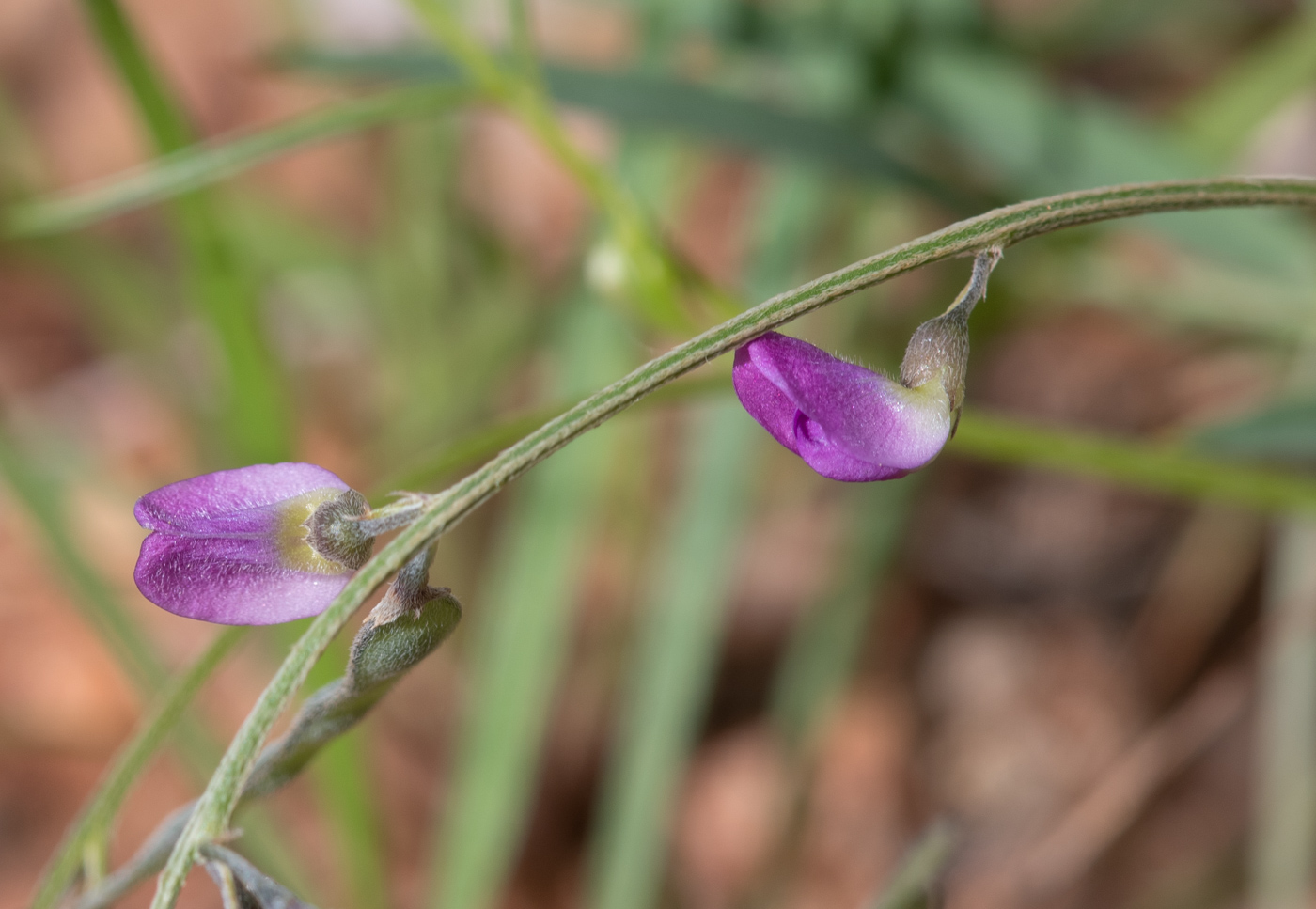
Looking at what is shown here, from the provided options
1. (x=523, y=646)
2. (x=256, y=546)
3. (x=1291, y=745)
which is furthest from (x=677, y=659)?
(x=256, y=546)

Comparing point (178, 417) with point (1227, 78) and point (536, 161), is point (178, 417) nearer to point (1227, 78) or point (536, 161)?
point (536, 161)

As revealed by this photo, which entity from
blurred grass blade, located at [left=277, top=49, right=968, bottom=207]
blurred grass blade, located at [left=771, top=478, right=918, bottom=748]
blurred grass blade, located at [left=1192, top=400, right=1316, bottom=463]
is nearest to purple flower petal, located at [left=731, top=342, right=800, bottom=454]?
blurred grass blade, located at [left=1192, top=400, right=1316, bottom=463]

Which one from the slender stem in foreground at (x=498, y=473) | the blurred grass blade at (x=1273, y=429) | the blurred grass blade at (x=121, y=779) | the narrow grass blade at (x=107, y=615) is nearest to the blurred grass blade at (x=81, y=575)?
the narrow grass blade at (x=107, y=615)

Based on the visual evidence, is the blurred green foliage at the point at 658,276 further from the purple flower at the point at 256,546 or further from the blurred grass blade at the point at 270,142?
the purple flower at the point at 256,546

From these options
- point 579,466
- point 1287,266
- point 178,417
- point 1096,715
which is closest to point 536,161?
point 178,417

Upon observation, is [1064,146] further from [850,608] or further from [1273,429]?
[850,608]

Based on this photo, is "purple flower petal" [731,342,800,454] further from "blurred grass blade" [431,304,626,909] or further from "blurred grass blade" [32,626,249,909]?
"blurred grass blade" [431,304,626,909]
